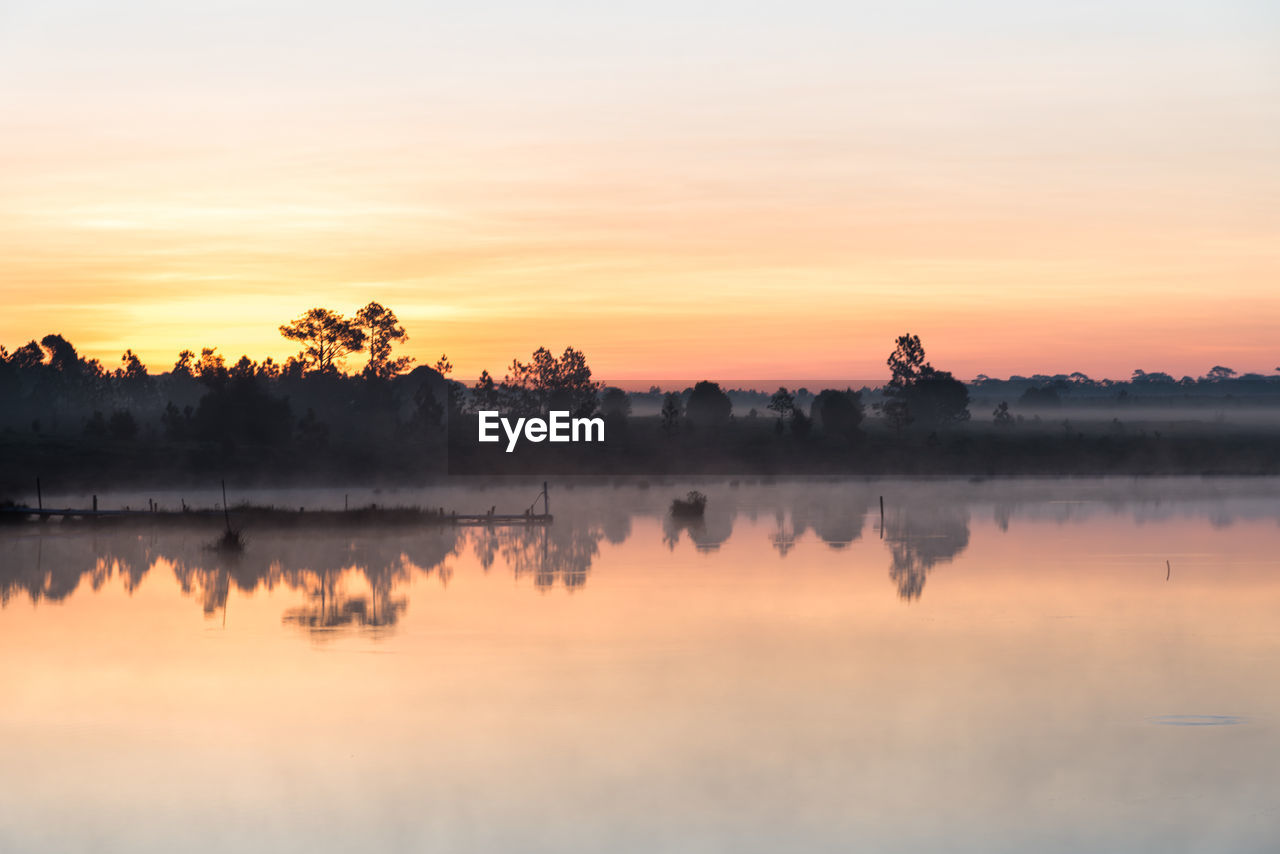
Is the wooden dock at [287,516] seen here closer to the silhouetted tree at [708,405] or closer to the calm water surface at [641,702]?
the calm water surface at [641,702]

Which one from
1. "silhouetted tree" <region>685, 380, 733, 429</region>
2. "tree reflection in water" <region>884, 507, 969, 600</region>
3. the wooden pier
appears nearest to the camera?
"tree reflection in water" <region>884, 507, 969, 600</region>

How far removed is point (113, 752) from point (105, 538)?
41382 millimetres

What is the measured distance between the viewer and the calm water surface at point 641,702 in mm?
18703

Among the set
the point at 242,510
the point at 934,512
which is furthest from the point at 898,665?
the point at 934,512

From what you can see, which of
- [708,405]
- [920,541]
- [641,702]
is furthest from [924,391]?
[641,702]

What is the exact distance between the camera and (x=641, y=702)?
2612 cm

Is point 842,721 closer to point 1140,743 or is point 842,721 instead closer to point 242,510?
point 1140,743

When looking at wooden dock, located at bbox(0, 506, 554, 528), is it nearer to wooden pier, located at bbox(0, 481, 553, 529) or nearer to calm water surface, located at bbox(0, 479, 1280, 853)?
wooden pier, located at bbox(0, 481, 553, 529)

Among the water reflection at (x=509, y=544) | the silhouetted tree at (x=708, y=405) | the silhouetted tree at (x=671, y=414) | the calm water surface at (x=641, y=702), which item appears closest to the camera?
the calm water surface at (x=641, y=702)

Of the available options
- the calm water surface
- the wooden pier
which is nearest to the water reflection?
the calm water surface

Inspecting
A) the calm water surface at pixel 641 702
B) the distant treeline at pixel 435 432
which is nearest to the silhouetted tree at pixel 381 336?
the distant treeline at pixel 435 432

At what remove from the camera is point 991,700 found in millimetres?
26094

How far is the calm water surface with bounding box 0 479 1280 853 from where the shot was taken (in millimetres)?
18703

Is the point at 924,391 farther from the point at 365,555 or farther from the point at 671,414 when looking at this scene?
the point at 365,555
